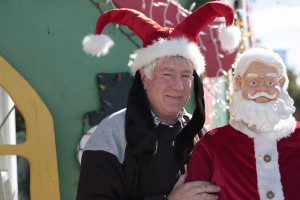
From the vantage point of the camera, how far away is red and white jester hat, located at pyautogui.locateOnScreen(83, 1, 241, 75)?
263cm

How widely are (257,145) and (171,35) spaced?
2.44 ft

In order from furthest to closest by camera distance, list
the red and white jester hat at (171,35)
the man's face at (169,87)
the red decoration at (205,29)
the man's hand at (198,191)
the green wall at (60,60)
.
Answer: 1. the red decoration at (205,29)
2. the green wall at (60,60)
3. the red and white jester hat at (171,35)
4. the man's face at (169,87)
5. the man's hand at (198,191)

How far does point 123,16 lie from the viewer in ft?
9.16

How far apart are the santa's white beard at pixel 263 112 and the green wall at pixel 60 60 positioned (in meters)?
1.36

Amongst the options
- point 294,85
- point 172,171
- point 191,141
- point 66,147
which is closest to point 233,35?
point 191,141

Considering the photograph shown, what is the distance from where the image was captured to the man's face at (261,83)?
2.30m

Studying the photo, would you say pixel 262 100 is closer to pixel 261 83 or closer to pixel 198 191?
pixel 261 83

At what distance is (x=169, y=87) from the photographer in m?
2.52

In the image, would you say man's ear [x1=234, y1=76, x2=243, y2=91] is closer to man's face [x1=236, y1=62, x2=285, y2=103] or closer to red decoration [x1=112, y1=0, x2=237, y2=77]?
man's face [x1=236, y1=62, x2=285, y2=103]

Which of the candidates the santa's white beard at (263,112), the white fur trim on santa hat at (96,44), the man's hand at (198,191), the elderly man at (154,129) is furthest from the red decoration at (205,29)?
the man's hand at (198,191)

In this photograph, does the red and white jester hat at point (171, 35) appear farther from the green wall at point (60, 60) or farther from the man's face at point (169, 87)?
the green wall at point (60, 60)

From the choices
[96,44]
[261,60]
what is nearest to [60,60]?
[96,44]

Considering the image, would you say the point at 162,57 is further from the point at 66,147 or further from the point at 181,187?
the point at 66,147

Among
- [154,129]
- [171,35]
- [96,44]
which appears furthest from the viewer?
[96,44]
